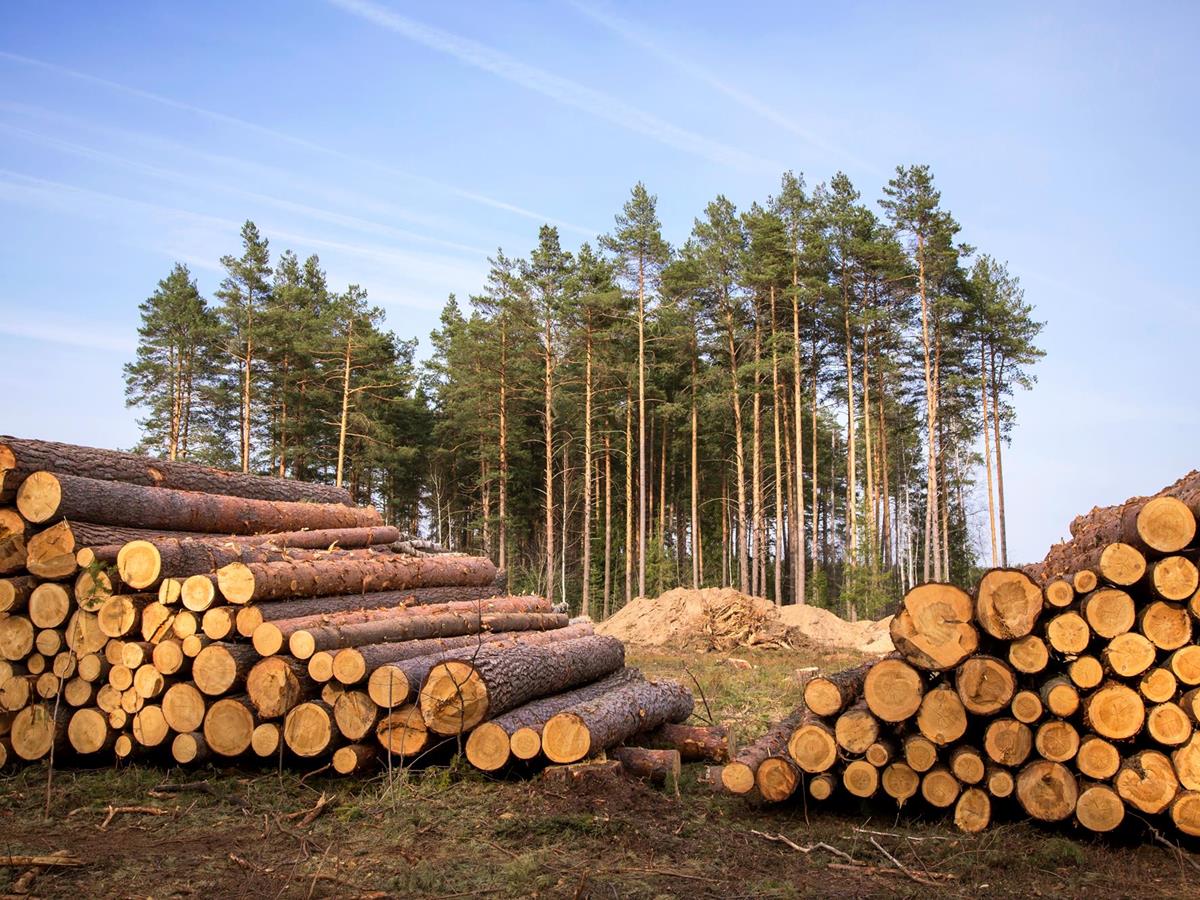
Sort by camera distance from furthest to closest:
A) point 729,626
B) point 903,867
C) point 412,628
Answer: point 729,626 → point 412,628 → point 903,867

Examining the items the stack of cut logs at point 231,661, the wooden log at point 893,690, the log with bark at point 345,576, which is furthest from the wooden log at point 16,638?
the wooden log at point 893,690

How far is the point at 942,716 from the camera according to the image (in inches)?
233

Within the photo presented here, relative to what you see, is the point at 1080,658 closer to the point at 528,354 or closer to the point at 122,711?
the point at 122,711

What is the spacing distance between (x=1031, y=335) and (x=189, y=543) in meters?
34.7

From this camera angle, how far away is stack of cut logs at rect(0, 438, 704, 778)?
6.86 meters

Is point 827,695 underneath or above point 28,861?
above

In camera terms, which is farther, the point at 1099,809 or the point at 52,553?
the point at 52,553

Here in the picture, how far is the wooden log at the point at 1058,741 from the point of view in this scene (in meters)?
5.66

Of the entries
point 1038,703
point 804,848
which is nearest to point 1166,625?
point 1038,703

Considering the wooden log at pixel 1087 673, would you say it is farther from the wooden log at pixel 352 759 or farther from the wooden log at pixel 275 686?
the wooden log at pixel 275 686

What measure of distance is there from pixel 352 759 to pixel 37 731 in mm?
2919

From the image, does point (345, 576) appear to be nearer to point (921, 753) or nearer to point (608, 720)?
point (608, 720)

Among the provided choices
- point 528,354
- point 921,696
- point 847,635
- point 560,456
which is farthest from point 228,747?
point 560,456

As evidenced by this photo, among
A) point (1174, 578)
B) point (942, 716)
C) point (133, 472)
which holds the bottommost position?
point (942, 716)
